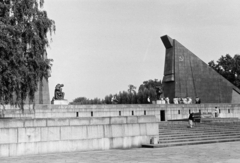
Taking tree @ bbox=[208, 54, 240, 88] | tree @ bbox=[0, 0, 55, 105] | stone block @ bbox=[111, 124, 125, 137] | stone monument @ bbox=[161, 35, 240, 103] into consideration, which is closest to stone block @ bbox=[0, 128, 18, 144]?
tree @ bbox=[0, 0, 55, 105]

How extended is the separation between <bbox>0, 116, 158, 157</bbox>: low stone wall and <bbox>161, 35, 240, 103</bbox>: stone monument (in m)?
18.7

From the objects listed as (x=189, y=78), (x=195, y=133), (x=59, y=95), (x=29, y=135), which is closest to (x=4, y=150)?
(x=29, y=135)

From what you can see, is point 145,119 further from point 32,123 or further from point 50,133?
point 32,123

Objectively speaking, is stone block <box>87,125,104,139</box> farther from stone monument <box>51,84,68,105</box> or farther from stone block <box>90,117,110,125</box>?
stone monument <box>51,84,68,105</box>

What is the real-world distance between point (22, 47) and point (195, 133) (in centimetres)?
974

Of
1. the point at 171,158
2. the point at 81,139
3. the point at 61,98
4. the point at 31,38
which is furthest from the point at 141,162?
the point at 61,98

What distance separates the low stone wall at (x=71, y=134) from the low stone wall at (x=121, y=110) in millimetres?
6867

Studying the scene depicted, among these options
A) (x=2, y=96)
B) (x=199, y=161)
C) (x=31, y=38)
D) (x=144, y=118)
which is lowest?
(x=199, y=161)

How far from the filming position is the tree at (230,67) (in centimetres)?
5128

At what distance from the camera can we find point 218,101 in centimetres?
3347

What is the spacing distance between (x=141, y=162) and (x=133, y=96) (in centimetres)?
4788

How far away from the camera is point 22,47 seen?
14.5 m

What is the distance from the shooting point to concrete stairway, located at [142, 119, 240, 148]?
48.9 feet

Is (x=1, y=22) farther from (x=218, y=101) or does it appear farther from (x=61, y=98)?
(x=218, y=101)
